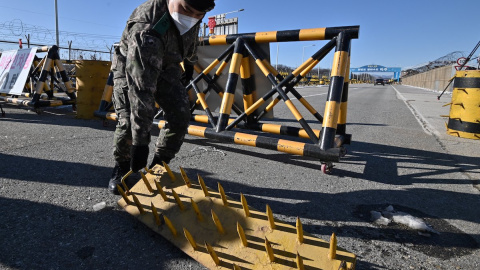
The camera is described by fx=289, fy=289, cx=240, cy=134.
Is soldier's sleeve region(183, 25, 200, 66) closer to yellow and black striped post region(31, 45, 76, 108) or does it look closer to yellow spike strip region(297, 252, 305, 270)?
yellow spike strip region(297, 252, 305, 270)

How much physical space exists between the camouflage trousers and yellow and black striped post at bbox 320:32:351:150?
125cm

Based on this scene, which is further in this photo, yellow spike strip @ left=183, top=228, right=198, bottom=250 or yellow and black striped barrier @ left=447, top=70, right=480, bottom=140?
yellow and black striped barrier @ left=447, top=70, right=480, bottom=140

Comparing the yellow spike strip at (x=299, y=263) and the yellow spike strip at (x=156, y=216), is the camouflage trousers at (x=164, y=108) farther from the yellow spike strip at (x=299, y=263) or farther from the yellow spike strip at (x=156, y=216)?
the yellow spike strip at (x=299, y=263)

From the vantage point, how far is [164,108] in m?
2.32

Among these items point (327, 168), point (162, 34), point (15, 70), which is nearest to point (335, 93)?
point (327, 168)

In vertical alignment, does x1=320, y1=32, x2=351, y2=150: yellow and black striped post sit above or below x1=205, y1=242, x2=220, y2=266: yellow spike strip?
above

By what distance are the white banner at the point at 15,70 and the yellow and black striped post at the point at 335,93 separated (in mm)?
6266

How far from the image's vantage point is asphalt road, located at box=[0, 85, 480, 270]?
5.15 ft

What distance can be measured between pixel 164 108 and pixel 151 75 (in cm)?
48

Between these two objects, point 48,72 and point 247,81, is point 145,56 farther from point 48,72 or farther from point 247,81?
point 48,72

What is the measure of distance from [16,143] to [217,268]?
3537 millimetres

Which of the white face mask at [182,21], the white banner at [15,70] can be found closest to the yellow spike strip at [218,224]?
the white face mask at [182,21]

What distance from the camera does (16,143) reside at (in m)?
3.62

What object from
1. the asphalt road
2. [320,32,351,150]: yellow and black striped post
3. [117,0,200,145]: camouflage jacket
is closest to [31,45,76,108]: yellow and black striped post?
the asphalt road
